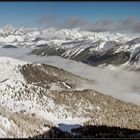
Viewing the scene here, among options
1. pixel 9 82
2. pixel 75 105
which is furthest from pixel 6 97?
pixel 75 105

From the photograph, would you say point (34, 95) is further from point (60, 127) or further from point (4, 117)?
point (4, 117)

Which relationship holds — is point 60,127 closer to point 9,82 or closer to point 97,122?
point 97,122

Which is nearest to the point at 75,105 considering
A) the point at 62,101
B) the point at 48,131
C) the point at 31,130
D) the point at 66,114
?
the point at 62,101

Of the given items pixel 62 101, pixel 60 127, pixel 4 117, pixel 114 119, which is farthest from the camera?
pixel 62 101

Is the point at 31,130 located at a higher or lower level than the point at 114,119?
higher

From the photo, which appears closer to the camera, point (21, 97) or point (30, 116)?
point (30, 116)

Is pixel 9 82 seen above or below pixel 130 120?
above

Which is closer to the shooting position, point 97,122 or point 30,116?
point 30,116

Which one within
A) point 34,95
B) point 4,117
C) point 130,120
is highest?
point 4,117

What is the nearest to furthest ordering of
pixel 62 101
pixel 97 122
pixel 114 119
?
1. pixel 97 122
2. pixel 114 119
3. pixel 62 101
